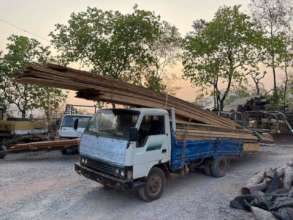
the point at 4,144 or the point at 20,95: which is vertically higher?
the point at 20,95

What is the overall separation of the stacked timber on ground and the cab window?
642mm

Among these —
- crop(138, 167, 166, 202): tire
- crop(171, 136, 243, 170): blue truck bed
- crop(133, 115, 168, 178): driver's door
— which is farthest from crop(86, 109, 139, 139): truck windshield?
crop(171, 136, 243, 170): blue truck bed

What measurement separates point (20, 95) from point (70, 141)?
10700mm

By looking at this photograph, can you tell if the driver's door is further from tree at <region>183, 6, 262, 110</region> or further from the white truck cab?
tree at <region>183, 6, 262, 110</region>

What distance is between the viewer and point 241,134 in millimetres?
10609

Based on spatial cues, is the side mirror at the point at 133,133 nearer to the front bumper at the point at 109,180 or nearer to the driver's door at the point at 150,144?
the driver's door at the point at 150,144

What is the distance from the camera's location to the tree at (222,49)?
1964 cm

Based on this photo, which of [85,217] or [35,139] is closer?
[85,217]

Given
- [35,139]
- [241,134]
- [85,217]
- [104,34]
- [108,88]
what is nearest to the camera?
[85,217]

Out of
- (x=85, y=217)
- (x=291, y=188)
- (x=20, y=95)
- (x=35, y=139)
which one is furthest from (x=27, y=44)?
(x=291, y=188)

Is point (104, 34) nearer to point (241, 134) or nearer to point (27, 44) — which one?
point (27, 44)

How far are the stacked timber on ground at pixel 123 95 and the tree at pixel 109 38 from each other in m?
11.7

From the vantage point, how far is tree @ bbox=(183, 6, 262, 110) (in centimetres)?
1964

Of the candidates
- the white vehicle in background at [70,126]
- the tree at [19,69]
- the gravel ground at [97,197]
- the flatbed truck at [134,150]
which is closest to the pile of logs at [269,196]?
the gravel ground at [97,197]
